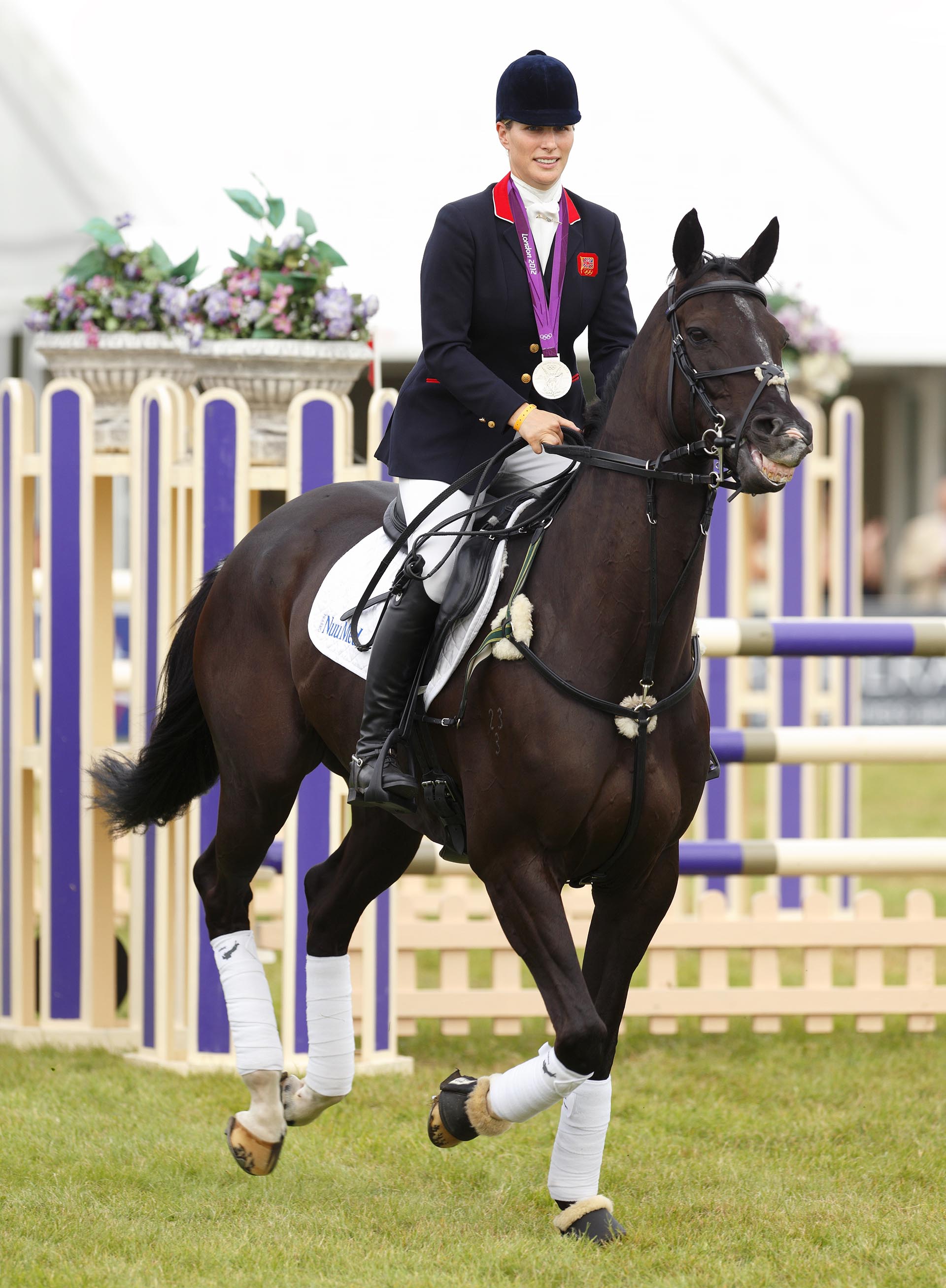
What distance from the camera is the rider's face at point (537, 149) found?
13.6ft

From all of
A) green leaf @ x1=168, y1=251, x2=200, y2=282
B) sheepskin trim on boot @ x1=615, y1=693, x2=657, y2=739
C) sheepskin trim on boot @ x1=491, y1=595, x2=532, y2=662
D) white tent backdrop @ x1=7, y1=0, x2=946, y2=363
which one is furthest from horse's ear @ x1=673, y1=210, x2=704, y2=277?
white tent backdrop @ x1=7, y1=0, x2=946, y2=363

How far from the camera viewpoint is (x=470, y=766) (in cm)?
416

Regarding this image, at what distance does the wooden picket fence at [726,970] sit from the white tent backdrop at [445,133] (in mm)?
7587

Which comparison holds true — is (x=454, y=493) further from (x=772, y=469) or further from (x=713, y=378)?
(x=772, y=469)

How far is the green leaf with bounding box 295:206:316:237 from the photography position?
252 inches

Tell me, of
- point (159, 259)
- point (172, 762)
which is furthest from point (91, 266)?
point (172, 762)

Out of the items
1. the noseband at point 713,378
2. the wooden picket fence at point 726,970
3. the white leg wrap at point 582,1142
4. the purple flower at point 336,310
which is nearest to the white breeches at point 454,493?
the noseband at point 713,378

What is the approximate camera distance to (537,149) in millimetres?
4160

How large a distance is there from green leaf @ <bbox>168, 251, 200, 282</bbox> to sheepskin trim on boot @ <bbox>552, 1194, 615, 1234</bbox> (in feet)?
13.1

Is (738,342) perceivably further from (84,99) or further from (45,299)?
(84,99)

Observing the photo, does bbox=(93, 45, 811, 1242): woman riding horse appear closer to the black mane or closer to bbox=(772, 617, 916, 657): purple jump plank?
the black mane

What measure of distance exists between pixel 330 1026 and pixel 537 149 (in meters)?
2.55

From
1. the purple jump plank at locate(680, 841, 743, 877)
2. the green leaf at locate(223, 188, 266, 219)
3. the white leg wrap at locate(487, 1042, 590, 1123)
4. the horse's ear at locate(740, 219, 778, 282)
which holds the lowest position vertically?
the white leg wrap at locate(487, 1042, 590, 1123)

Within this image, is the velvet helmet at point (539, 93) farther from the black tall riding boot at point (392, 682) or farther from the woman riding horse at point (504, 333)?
the black tall riding boot at point (392, 682)
